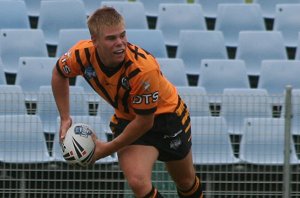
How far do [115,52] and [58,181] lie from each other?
2.04 metres

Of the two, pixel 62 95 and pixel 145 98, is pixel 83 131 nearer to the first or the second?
pixel 62 95

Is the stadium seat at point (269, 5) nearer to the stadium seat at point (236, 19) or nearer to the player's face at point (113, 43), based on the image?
the stadium seat at point (236, 19)

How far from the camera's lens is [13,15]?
34.3 ft

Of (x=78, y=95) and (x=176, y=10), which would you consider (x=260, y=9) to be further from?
(x=78, y=95)

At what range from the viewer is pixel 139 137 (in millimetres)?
6227

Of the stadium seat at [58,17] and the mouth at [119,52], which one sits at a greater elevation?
the mouth at [119,52]

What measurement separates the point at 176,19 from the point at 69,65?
451 centimetres

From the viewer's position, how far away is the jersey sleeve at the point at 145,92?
5891 millimetres

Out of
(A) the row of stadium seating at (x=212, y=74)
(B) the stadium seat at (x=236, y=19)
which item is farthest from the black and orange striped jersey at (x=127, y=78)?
(B) the stadium seat at (x=236, y=19)

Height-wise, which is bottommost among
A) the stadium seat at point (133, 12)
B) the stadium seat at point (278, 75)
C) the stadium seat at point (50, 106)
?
the stadium seat at point (278, 75)

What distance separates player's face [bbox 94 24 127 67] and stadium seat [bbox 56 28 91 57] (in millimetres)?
3935

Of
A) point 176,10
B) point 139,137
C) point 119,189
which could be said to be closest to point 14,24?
point 176,10

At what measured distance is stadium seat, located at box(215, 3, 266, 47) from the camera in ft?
35.3

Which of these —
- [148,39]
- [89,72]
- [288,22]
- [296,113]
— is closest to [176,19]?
[148,39]
